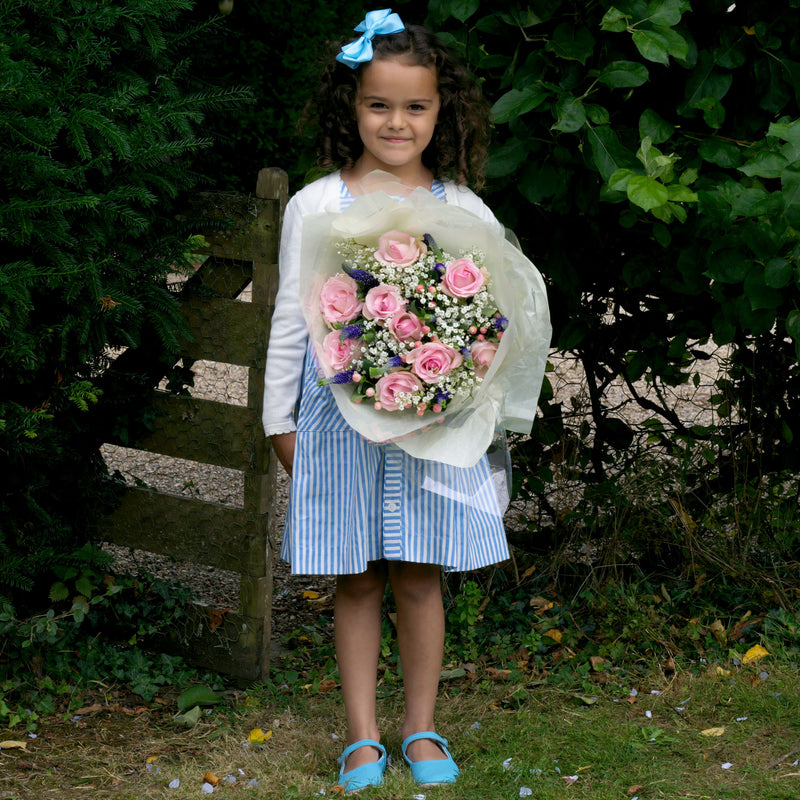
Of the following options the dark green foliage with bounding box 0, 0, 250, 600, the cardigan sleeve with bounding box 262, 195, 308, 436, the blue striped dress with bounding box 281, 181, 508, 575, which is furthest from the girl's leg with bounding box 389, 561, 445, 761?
the dark green foliage with bounding box 0, 0, 250, 600

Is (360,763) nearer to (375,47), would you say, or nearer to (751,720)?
(751,720)

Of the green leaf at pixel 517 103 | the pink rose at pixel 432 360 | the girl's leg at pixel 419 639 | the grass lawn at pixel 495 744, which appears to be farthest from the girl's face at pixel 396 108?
the grass lawn at pixel 495 744

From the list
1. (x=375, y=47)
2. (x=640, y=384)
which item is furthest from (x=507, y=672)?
(x=640, y=384)

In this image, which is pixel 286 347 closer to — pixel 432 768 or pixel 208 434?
pixel 208 434

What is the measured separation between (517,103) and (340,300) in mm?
714

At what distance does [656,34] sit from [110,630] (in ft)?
8.03

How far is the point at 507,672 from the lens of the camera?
130 inches

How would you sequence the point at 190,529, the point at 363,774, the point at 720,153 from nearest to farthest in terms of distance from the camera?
the point at 363,774 → the point at 720,153 → the point at 190,529

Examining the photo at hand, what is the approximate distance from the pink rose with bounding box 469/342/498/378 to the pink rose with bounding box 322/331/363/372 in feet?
0.84

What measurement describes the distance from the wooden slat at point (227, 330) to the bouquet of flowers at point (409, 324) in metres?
0.74

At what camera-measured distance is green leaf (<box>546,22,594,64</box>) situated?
2646mm

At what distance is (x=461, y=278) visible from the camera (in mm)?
2346

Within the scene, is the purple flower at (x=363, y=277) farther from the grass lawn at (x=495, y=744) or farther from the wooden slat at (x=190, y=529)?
the grass lawn at (x=495, y=744)

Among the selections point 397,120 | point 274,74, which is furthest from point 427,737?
point 274,74
